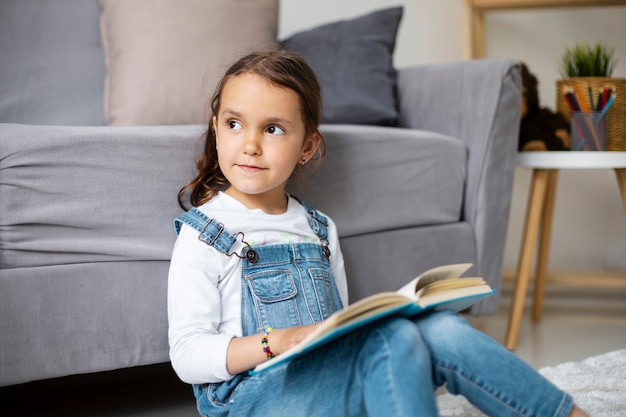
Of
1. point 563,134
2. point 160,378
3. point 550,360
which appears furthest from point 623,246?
point 160,378

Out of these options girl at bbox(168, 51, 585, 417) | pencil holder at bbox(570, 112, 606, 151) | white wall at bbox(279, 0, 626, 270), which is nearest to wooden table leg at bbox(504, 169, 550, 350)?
pencil holder at bbox(570, 112, 606, 151)

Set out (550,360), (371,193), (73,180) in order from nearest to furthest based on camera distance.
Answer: (73,180), (371,193), (550,360)

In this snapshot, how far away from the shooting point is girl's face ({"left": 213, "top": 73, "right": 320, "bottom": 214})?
1062mm

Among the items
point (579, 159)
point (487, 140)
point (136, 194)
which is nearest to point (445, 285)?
point (136, 194)

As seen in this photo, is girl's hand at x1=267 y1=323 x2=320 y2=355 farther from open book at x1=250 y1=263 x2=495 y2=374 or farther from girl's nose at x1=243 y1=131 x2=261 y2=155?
girl's nose at x1=243 y1=131 x2=261 y2=155

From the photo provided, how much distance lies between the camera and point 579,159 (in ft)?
5.52

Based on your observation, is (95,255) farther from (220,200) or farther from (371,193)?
(371,193)

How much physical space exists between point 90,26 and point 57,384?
2.64ft

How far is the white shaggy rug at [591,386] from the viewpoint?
49.1 inches

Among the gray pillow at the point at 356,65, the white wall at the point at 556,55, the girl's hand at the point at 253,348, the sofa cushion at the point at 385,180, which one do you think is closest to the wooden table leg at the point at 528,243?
the sofa cushion at the point at 385,180

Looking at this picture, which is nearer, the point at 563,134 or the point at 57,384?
the point at 57,384

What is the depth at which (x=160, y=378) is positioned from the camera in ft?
5.13

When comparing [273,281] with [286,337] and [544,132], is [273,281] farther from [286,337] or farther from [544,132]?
[544,132]

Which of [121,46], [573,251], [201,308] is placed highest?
[121,46]
